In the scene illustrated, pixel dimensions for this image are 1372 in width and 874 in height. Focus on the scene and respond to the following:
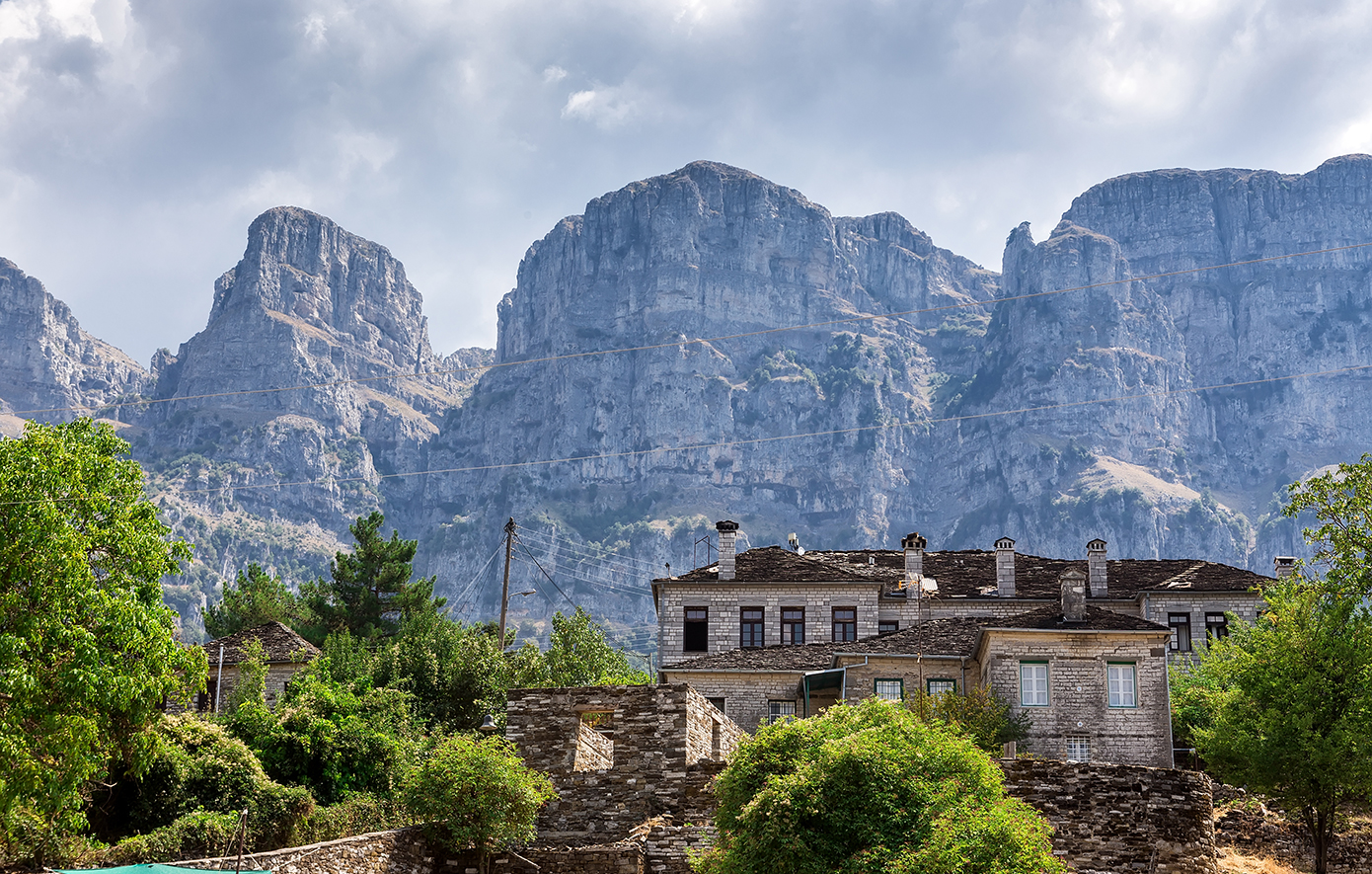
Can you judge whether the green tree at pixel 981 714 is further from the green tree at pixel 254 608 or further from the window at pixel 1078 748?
the green tree at pixel 254 608

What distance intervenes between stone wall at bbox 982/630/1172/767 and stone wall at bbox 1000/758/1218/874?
13.2 metres

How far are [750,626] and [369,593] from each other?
77.3 ft

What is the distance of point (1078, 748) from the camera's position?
41.8 meters

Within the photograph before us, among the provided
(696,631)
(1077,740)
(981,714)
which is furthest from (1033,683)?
(696,631)

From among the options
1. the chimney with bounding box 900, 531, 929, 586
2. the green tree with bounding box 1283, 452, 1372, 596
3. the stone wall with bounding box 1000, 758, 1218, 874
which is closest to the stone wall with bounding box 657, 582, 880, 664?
the chimney with bounding box 900, 531, 929, 586

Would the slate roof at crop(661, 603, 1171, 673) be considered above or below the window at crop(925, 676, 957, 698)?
above

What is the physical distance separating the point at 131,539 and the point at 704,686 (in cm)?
2478

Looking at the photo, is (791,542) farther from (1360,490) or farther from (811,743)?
(811,743)

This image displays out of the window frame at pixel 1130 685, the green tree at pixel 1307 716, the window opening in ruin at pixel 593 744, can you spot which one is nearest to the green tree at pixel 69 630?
the window opening in ruin at pixel 593 744

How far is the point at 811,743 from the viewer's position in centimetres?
2448

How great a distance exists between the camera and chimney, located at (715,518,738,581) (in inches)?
2210

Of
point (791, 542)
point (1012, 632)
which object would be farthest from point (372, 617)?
point (1012, 632)

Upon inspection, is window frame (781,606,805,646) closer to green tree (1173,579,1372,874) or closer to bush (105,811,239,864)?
green tree (1173,579,1372,874)

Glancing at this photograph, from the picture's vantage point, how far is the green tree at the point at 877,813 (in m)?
21.2
